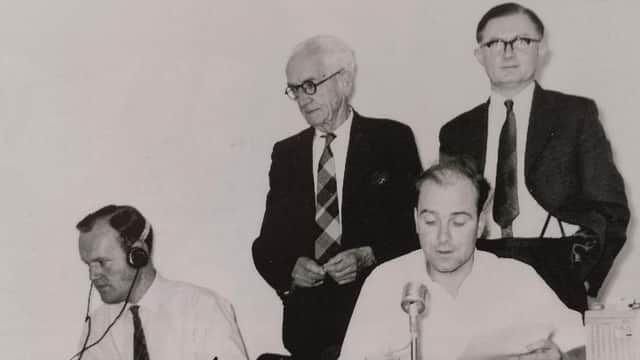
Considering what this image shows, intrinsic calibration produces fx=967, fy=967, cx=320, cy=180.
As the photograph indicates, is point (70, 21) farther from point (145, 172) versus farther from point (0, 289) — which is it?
point (0, 289)

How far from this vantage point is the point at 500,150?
112 inches

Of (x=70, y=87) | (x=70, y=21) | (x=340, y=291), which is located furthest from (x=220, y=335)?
(x=70, y=21)

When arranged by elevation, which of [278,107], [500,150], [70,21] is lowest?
[500,150]

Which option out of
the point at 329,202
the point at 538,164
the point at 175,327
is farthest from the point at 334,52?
the point at 175,327

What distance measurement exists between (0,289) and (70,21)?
0.86 meters

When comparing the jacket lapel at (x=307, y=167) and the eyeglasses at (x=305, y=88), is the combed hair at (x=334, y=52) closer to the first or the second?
the eyeglasses at (x=305, y=88)

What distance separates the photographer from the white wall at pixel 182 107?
9.54ft

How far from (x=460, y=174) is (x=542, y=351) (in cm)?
55

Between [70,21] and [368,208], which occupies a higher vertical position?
[70,21]

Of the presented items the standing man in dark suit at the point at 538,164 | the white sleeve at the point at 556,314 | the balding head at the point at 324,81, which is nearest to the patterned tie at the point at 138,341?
the balding head at the point at 324,81

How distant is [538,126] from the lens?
2.83 m

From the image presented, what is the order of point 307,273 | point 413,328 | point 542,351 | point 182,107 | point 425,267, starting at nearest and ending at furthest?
point 413,328, point 542,351, point 425,267, point 307,273, point 182,107

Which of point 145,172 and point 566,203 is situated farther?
point 145,172

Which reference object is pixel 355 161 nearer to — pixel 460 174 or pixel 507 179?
pixel 460 174
